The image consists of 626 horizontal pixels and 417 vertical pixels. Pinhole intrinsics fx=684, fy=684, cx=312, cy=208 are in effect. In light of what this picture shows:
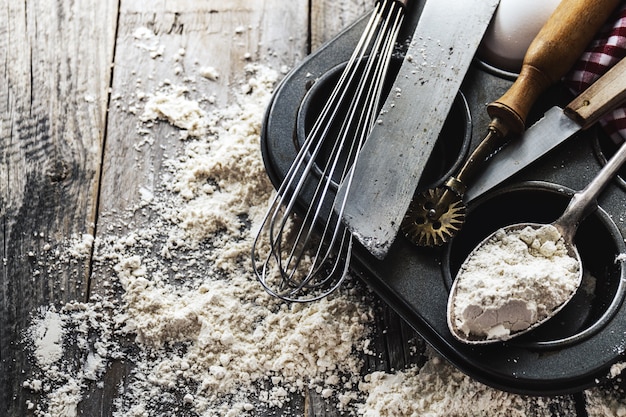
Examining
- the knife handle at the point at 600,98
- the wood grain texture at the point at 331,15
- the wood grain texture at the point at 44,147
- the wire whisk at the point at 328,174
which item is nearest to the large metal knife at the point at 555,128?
the knife handle at the point at 600,98

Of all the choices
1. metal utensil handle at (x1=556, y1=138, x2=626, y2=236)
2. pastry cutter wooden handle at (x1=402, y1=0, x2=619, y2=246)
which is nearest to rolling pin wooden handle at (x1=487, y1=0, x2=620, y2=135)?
pastry cutter wooden handle at (x1=402, y1=0, x2=619, y2=246)

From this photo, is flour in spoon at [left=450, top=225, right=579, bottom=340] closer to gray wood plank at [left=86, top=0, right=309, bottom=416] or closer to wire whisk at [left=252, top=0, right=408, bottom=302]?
wire whisk at [left=252, top=0, right=408, bottom=302]

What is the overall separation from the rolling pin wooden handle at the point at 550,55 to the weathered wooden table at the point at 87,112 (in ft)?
0.93

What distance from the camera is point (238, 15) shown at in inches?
41.3

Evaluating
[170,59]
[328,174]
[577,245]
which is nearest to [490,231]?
[577,245]

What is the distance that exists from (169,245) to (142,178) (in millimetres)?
113

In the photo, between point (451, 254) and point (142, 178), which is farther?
point (142, 178)

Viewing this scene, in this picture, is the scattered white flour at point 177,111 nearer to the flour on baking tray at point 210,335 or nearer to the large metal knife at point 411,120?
the flour on baking tray at point 210,335

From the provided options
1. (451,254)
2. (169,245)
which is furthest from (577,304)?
(169,245)

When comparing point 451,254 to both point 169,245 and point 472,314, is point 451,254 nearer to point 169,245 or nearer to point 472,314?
point 472,314

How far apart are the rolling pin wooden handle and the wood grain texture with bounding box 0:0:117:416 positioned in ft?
1.81

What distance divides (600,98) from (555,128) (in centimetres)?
6

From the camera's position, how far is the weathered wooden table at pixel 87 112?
2.81ft

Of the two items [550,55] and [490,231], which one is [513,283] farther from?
[550,55]
